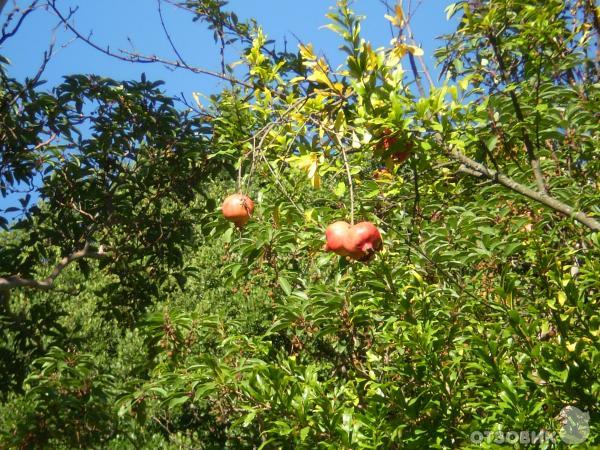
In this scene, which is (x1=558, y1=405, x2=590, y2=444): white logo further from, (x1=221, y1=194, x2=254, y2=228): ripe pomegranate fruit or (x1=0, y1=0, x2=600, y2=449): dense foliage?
(x1=221, y1=194, x2=254, y2=228): ripe pomegranate fruit

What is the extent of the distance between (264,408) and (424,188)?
1.46 metres

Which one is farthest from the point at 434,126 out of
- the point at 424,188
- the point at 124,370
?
the point at 124,370

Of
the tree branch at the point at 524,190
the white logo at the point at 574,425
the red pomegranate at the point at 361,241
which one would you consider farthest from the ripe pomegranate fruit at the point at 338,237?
the white logo at the point at 574,425

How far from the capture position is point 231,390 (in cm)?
282

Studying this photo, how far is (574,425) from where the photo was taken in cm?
192

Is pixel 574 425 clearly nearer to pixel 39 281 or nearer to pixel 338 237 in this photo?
pixel 338 237

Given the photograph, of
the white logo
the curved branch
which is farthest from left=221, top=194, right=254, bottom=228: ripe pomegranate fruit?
the curved branch

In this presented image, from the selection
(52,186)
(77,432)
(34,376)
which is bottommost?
(77,432)

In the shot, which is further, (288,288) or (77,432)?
(77,432)

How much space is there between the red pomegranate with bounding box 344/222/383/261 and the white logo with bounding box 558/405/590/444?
75 centimetres

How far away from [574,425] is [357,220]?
3.43 feet

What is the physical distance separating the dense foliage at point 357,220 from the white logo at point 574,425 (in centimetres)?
2

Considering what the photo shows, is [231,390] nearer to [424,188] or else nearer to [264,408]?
[264,408]

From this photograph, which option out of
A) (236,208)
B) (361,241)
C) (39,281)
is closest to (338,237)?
(361,241)
